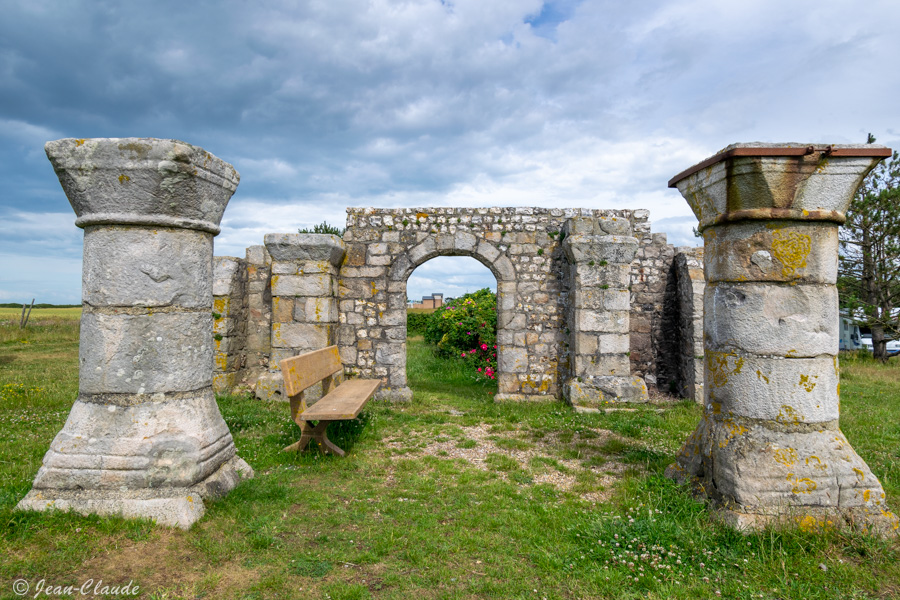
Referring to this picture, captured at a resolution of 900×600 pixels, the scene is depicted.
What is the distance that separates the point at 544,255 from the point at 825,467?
5.16 meters

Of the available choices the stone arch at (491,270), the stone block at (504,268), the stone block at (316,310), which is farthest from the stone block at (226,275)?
the stone block at (504,268)

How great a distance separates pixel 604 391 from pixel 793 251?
4319 millimetres

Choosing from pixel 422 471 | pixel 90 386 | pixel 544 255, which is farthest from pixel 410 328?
pixel 90 386

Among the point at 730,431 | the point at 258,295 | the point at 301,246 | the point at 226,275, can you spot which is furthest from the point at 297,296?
the point at 730,431

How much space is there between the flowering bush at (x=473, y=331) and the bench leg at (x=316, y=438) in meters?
5.47

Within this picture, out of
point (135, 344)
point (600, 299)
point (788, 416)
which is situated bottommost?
point (788, 416)

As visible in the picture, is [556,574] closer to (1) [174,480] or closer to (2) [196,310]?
(1) [174,480]

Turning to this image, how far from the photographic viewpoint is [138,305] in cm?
305

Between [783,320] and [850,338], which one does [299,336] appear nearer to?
[783,320]

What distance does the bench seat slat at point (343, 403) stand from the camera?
428cm

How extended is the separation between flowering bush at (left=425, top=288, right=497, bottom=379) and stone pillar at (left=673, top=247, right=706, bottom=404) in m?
3.51

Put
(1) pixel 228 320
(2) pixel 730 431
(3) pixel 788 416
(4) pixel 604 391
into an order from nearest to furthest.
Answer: (3) pixel 788 416, (2) pixel 730 431, (4) pixel 604 391, (1) pixel 228 320

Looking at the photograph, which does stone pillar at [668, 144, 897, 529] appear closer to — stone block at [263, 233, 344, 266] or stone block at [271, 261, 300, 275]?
stone block at [263, 233, 344, 266]

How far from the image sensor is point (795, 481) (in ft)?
9.42
